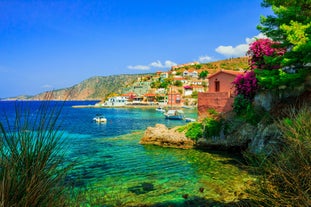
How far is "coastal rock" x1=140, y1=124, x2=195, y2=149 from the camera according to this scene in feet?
58.9

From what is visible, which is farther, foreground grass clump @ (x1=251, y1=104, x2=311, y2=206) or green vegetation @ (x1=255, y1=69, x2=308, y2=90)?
green vegetation @ (x1=255, y1=69, x2=308, y2=90)

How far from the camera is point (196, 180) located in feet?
32.8

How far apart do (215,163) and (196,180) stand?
3217 millimetres

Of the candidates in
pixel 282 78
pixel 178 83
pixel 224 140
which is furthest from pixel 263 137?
pixel 178 83

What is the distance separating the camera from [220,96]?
19.0m

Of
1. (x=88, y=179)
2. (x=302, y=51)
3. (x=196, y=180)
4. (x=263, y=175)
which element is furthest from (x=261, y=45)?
(x=263, y=175)

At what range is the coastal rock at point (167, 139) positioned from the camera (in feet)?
58.9

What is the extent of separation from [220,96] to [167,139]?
535 centimetres

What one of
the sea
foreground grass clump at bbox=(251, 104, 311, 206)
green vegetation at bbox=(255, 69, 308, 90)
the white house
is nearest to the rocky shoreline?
the sea

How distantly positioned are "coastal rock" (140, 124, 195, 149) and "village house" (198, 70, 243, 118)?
3013 millimetres

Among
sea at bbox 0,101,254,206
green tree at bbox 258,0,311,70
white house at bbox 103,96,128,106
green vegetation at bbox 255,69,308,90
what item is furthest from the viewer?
white house at bbox 103,96,128,106

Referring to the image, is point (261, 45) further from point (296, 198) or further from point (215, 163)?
point (296, 198)

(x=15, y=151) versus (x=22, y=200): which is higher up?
(x=15, y=151)

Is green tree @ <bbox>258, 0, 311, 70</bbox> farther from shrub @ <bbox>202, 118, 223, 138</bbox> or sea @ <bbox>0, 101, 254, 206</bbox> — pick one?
shrub @ <bbox>202, 118, 223, 138</bbox>
